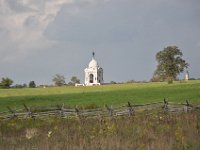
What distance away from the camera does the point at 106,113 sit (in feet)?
98.1

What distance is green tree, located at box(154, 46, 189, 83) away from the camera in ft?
378

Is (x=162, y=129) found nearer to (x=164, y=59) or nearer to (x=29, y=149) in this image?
(x=29, y=149)

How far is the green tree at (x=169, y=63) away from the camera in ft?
378

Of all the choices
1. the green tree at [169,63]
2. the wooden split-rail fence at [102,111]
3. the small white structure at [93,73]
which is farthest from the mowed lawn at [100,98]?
the small white structure at [93,73]

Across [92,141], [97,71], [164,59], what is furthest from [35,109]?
[97,71]

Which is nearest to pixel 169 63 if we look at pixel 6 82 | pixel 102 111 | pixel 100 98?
pixel 6 82

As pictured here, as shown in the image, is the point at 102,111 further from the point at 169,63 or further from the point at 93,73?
the point at 93,73

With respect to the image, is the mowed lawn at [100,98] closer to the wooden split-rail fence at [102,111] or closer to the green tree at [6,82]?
the wooden split-rail fence at [102,111]

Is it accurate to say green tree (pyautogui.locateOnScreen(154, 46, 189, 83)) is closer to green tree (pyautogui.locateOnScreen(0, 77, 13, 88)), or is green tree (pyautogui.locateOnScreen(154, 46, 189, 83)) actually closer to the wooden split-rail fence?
green tree (pyautogui.locateOnScreen(0, 77, 13, 88))

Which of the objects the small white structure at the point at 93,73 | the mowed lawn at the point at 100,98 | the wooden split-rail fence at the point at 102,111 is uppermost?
the small white structure at the point at 93,73

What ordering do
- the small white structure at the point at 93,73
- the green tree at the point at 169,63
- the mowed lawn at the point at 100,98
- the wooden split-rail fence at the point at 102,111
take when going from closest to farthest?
the wooden split-rail fence at the point at 102,111
the mowed lawn at the point at 100,98
the green tree at the point at 169,63
the small white structure at the point at 93,73

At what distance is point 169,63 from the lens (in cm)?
11475

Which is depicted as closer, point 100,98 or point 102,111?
point 102,111

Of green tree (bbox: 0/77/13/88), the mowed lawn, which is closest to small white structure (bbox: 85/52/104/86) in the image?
green tree (bbox: 0/77/13/88)
